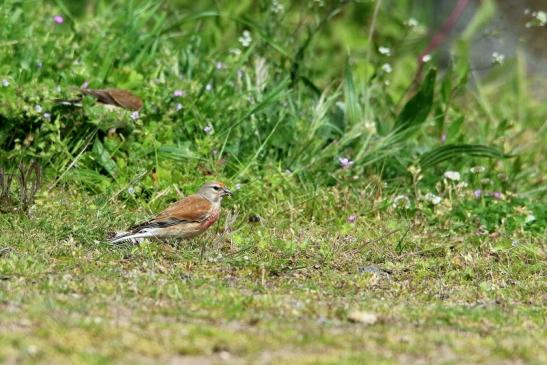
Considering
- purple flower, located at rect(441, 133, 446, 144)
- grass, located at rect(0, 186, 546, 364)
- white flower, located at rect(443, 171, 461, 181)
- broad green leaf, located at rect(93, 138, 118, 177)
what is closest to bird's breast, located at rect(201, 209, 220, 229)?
grass, located at rect(0, 186, 546, 364)

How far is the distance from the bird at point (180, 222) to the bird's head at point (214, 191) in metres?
0.08

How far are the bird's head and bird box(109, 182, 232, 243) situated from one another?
0.25 feet

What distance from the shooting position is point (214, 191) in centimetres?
758

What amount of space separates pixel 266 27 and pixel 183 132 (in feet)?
6.43

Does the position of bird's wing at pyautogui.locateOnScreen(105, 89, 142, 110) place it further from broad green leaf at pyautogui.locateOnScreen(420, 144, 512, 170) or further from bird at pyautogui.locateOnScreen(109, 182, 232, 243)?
broad green leaf at pyautogui.locateOnScreen(420, 144, 512, 170)

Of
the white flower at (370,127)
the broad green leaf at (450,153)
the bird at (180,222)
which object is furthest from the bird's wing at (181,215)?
the broad green leaf at (450,153)

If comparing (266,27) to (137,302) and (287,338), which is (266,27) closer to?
(137,302)

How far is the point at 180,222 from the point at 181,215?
1.9 inches

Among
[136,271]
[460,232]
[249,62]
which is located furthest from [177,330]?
[249,62]

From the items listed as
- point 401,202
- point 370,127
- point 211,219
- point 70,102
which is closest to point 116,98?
point 70,102

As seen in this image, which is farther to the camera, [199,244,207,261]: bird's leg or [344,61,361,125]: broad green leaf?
[344,61,361,125]: broad green leaf

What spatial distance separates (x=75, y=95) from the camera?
8328mm

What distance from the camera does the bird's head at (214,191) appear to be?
7543 millimetres

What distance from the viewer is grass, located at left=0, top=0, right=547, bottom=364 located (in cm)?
506
